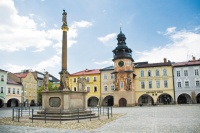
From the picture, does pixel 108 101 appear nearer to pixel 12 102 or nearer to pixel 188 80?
pixel 188 80

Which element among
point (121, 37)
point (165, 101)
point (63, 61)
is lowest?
point (165, 101)

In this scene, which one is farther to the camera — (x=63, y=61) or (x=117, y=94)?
(x=117, y=94)

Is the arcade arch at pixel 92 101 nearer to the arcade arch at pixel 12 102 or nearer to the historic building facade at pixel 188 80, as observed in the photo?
the arcade arch at pixel 12 102

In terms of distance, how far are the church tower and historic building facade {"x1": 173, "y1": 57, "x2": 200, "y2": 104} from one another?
10.5 metres

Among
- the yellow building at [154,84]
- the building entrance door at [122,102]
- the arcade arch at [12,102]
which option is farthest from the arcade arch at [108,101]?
the arcade arch at [12,102]

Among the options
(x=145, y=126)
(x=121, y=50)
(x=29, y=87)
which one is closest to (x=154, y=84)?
(x=121, y=50)

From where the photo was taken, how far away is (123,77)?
4753 centimetres

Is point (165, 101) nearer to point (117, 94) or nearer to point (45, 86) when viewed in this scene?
point (117, 94)

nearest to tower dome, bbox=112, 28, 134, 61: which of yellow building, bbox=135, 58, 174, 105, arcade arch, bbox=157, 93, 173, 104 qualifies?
yellow building, bbox=135, 58, 174, 105

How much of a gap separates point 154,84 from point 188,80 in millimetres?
7710

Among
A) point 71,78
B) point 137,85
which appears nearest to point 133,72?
point 137,85

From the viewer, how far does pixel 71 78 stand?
5825 centimetres

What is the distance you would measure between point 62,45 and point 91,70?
136 ft

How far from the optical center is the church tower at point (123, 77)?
4676 cm
